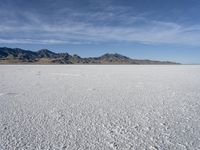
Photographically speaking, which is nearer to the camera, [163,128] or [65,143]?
[65,143]

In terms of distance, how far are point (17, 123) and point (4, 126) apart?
274mm

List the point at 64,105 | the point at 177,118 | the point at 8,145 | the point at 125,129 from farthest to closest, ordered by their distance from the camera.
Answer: the point at 64,105 < the point at 177,118 < the point at 125,129 < the point at 8,145

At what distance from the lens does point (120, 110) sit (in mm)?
5574

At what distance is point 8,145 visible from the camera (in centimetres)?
335

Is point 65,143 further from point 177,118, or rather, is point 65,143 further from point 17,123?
point 177,118

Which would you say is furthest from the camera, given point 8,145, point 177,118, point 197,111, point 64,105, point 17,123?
point 64,105

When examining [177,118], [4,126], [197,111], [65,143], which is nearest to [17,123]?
[4,126]

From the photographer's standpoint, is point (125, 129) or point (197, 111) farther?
point (197, 111)

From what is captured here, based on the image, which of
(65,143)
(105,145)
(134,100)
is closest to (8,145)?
(65,143)

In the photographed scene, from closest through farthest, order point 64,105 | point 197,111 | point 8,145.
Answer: point 8,145 → point 197,111 → point 64,105

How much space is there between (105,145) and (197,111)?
316cm

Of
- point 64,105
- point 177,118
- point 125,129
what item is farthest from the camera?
point 64,105

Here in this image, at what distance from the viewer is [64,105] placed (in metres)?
6.11

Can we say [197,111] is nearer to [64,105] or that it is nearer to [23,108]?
[64,105]
